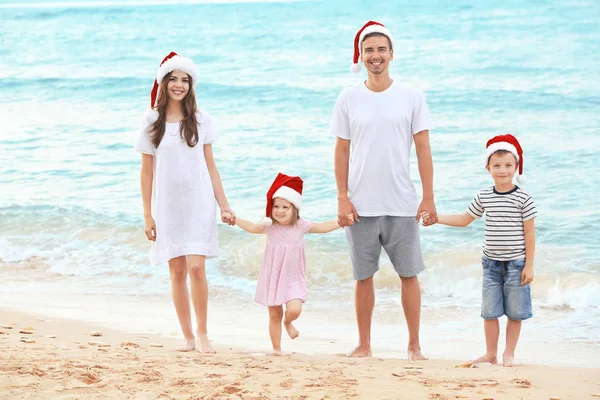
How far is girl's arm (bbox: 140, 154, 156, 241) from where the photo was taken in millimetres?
5031

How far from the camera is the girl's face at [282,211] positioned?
16.5ft

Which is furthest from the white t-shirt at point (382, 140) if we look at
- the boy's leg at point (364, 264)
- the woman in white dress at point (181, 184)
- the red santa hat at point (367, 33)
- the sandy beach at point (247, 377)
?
the sandy beach at point (247, 377)

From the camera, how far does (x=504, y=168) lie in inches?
185

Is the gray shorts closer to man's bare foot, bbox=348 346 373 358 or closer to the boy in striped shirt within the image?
the boy in striped shirt

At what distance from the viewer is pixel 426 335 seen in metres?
6.15

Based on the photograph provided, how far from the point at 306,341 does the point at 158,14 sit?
30.5m

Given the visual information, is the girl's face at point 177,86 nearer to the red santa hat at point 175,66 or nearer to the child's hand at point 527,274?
the red santa hat at point 175,66

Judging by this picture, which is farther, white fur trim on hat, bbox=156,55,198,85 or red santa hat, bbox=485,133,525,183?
white fur trim on hat, bbox=156,55,198,85

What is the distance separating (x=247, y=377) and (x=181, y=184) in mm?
1307

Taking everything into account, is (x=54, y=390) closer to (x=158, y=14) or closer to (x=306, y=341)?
(x=306, y=341)

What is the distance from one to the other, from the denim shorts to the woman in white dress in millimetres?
1459

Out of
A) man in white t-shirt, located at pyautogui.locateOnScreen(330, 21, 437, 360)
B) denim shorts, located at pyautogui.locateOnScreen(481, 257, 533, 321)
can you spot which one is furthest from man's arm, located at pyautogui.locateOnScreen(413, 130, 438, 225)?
denim shorts, located at pyautogui.locateOnScreen(481, 257, 533, 321)

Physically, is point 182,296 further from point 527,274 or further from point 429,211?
point 527,274

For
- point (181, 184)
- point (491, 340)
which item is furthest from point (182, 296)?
point (491, 340)
